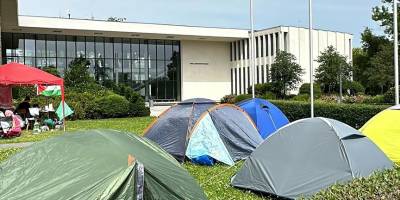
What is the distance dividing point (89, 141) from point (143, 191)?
0.92m

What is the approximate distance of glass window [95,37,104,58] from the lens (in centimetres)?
4134

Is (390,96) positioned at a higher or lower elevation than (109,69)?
lower

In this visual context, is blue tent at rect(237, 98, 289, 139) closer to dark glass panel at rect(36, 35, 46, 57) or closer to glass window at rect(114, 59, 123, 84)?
dark glass panel at rect(36, 35, 46, 57)

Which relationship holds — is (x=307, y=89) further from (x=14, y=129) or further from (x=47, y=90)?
(x=14, y=129)

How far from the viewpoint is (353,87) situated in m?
37.7

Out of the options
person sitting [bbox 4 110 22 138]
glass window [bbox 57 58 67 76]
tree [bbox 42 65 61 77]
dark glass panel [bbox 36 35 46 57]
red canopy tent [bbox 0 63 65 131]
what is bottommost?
person sitting [bbox 4 110 22 138]

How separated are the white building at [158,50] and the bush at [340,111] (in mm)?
22568

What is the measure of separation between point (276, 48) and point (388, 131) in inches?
1294

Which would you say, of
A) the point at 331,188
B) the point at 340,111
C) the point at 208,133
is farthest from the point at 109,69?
the point at 331,188

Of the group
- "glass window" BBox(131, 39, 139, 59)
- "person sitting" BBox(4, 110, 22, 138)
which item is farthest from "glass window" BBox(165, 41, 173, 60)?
"person sitting" BBox(4, 110, 22, 138)

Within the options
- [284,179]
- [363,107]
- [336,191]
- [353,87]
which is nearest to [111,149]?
[336,191]

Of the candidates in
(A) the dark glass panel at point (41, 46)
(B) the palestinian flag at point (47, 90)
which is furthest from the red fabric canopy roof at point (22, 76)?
(A) the dark glass panel at point (41, 46)

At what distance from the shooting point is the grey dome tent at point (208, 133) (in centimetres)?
1010

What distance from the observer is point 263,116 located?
1232cm
